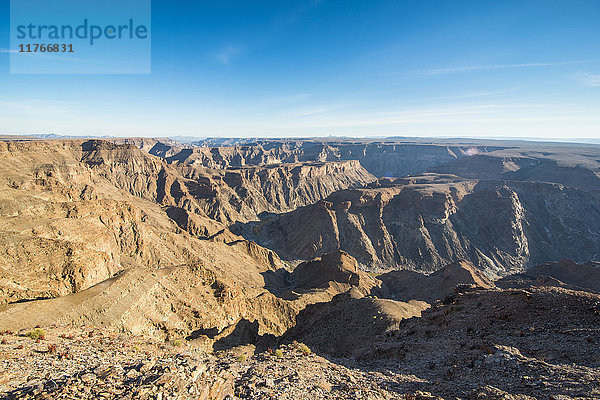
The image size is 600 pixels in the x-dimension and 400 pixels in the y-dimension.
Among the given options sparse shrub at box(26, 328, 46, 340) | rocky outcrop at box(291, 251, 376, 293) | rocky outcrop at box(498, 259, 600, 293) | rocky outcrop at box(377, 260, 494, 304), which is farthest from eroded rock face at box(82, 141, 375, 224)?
sparse shrub at box(26, 328, 46, 340)

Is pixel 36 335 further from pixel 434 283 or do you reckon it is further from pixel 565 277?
pixel 565 277

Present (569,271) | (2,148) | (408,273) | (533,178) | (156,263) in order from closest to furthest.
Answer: (156,263), (569,271), (408,273), (2,148), (533,178)

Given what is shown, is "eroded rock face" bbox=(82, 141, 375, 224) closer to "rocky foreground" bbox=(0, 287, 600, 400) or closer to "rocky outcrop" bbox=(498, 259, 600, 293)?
"rocky outcrop" bbox=(498, 259, 600, 293)

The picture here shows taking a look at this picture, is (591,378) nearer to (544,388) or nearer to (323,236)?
(544,388)

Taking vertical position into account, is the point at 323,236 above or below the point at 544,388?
below

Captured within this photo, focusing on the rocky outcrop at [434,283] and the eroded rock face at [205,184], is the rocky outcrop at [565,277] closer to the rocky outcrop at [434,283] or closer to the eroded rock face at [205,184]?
the rocky outcrop at [434,283]

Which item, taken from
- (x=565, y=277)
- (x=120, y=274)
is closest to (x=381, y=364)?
(x=120, y=274)

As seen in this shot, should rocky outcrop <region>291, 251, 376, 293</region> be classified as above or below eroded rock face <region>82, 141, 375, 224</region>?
below

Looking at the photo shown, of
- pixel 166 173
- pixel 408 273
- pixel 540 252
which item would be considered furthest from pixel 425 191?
pixel 166 173

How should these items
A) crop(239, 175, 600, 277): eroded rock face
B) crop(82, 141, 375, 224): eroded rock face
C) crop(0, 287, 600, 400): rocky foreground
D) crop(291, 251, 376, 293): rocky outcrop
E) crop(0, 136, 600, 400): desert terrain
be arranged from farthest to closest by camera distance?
crop(82, 141, 375, 224): eroded rock face → crop(239, 175, 600, 277): eroded rock face → crop(291, 251, 376, 293): rocky outcrop → crop(0, 136, 600, 400): desert terrain → crop(0, 287, 600, 400): rocky foreground
